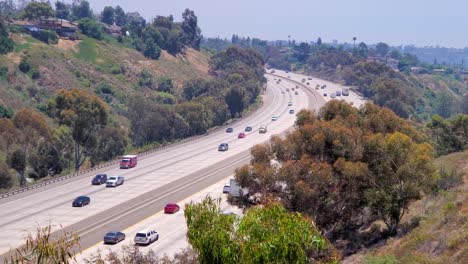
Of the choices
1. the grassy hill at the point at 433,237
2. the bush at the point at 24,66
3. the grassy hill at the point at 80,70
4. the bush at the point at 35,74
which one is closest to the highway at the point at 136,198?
the grassy hill at the point at 433,237

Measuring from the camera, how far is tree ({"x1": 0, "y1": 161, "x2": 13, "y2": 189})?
52625mm

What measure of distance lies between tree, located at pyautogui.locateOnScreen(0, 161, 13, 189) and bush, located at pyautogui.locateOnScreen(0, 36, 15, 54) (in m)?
49.8

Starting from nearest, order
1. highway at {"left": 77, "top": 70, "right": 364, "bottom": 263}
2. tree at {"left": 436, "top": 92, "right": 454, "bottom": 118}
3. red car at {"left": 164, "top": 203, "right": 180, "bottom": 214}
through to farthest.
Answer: highway at {"left": 77, "top": 70, "right": 364, "bottom": 263}, red car at {"left": 164, "top": 203, "right": 180, "bottom": 214}, tree at {"left": 436, "top": 92, "right": 454, "bottom": 118}

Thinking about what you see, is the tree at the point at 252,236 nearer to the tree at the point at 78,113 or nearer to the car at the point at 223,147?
the tree at the point at 78,113

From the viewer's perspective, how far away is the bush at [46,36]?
114m

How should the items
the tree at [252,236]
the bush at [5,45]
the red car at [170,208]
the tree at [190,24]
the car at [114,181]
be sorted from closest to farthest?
1. the tree at [252,236]
2. the red car at [170,208]
3. the car at [114,181]
4. the bush at [5,45]
5. the tree at [190,24]

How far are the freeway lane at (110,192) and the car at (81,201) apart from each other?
0.42 metres

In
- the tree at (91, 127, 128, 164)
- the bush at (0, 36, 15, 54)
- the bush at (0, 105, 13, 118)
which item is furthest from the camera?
the bush at (0, 36, 15, 54)

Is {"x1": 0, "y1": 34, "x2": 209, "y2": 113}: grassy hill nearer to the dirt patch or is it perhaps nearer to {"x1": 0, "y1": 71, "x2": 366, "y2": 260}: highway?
the dirt patch

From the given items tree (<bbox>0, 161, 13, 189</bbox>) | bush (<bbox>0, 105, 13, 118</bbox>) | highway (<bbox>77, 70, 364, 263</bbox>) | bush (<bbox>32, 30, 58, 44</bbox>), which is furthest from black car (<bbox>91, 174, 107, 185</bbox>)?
bush (<bbox>32, 30, 58, 44</bbox>)

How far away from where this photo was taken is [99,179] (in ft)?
178

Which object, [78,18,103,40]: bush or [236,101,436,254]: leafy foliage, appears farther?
[78,18,103,40]: bush

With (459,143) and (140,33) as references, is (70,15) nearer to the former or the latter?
(140,33)

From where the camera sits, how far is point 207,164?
2554 inches
